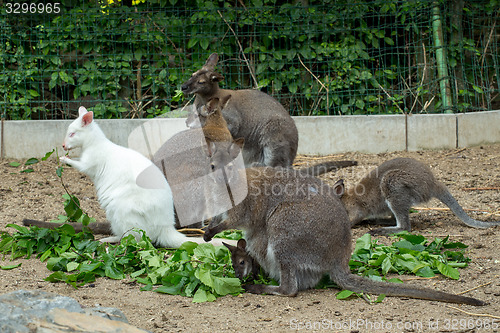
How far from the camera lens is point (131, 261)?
4719 mm

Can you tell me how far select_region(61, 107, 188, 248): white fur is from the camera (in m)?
5.12

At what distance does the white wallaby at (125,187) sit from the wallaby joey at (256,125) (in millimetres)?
1849

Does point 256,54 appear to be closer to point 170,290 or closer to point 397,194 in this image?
point 397,194

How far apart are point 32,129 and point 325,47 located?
14.7 ft

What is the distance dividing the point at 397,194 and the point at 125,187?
255 cm

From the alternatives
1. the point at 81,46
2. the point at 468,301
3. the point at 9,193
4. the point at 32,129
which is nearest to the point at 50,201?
the point at 9,193

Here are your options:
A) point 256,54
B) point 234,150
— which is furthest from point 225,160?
point 256,54

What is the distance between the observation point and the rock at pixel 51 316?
2.64 m

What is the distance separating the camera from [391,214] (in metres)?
6.05

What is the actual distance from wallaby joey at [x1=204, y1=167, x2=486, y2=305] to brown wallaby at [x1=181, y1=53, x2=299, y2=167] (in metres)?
2.83

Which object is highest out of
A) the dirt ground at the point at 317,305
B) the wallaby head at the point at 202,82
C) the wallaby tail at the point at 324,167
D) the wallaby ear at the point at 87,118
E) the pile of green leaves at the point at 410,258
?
the wallaby head at the point at 202,82

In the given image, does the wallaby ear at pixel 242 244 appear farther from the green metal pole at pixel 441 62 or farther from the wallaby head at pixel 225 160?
the green metal pole at pixel 441 62

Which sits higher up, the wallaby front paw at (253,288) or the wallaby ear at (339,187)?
the wallaby ear at (339,187)

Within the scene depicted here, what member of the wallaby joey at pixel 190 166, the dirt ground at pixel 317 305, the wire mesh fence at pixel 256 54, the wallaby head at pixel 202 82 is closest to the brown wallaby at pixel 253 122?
the wallaby head at pixel 202 82
